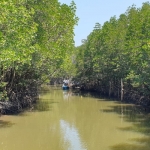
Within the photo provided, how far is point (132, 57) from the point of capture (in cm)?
2105

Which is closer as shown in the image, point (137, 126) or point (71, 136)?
point (71, 136)

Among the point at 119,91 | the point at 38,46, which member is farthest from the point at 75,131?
the point at 119,91

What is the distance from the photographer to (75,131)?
13.4 metres

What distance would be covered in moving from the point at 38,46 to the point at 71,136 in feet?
17.8

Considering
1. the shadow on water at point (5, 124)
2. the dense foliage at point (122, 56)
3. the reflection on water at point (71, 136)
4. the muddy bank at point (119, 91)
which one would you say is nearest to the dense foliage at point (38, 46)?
the shadow on water at point (5, 124)

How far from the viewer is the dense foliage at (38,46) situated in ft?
46.7

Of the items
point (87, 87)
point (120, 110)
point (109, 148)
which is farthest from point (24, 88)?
point (87, 87)

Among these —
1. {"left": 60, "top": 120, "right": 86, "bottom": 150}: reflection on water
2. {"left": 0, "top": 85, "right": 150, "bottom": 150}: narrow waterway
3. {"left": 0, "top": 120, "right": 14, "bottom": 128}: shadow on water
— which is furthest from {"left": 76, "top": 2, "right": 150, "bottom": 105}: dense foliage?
{"left": 0, "top": 120, "right": 14, "bottom": 128}: shadow on water

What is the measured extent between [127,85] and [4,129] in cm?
1525

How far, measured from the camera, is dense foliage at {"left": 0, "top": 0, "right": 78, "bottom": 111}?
14.2m

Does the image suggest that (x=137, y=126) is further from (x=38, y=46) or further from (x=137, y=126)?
(x=38, y=46)

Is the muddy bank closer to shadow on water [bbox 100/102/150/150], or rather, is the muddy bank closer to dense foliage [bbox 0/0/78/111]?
shadow on water [bbox 100/102/150/150]

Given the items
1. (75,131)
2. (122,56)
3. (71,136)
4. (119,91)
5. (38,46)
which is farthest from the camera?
(119,91)

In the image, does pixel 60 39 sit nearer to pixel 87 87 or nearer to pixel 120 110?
pixel 120 110
